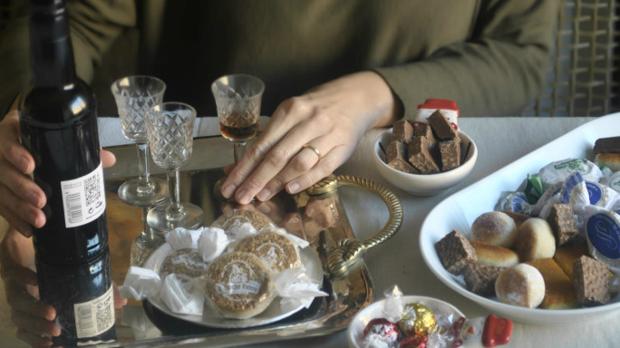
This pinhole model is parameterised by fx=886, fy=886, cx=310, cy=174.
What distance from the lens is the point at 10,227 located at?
3.23 ft

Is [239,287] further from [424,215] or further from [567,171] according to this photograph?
[567,171]

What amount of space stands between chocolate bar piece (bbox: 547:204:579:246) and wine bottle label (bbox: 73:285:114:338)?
466 millimetres

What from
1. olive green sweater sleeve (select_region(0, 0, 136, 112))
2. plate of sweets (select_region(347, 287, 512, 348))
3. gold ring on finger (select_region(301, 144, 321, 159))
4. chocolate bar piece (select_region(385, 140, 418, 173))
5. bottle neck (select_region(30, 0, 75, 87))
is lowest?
olive green sweater sleeve (select_region(0, 0, 136, 112))

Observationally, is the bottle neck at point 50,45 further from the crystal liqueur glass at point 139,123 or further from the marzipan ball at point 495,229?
the marzipan ball at point 495,229

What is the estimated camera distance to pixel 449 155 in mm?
1097

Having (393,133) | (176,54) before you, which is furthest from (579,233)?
(176,54)

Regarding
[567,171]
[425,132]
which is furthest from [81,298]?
[567,171]

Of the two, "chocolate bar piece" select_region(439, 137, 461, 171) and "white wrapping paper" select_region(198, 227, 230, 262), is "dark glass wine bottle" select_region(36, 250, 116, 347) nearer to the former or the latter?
"white wrapping paper" select_region(198, 227, 230, 262)

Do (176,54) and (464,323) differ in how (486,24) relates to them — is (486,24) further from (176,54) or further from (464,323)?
(464,323)

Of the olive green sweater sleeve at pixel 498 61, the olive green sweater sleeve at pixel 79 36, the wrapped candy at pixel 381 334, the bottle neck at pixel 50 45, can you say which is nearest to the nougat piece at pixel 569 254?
the wrapped candy at pixel 381 334

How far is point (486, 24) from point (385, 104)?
0.89ft

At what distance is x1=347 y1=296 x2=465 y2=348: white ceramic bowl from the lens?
2.61 feet

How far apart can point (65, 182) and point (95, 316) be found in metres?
0.13

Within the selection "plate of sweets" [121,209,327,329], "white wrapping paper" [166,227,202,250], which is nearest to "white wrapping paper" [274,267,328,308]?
"plate of sweets" [121,209,327,329]
